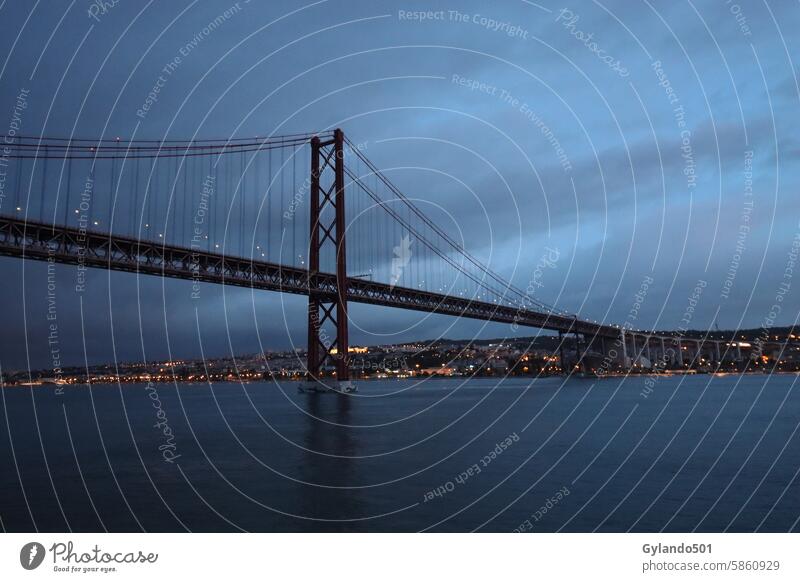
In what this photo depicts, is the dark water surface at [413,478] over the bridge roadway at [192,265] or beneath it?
beneath

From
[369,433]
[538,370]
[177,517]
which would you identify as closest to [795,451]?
[369,433]

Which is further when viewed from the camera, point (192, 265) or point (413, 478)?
point (192, 265)

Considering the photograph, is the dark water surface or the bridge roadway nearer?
the dark water surface

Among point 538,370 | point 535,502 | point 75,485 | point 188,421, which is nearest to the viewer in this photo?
point 535,502

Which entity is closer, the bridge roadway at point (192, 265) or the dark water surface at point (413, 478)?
the dark water surface at point (413, 478)

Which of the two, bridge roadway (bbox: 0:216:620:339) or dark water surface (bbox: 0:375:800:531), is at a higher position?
bridge roadway (bbox: 0:216:620:339)

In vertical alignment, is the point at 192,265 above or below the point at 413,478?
above
